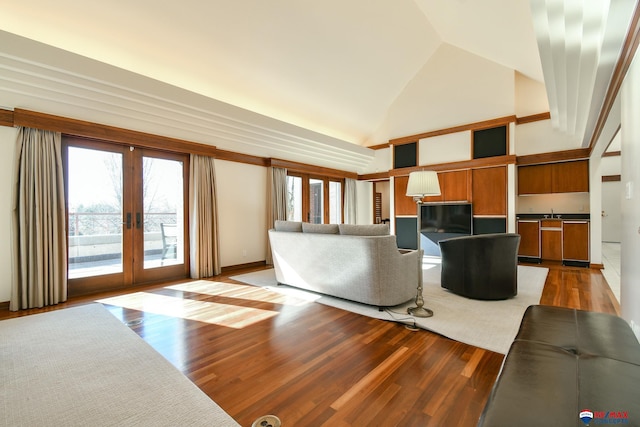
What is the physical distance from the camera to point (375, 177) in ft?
28.4

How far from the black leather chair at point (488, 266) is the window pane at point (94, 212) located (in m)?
4.92

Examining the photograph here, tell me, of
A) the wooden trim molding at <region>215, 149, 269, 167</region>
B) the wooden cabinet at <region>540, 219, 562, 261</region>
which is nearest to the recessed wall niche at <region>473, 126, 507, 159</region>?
the wooden cabinet at <region>540, 219, 562, 261</region>

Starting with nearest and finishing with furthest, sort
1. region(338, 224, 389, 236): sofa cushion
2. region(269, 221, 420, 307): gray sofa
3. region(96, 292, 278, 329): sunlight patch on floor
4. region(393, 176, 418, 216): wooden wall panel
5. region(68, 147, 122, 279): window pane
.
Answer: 1. region(96, 292, 278, 329): sunlight patch on floor
2. region(269, 221, 420, 307): gray sofa
3. region(338, 224, 389, 236): sofa cushion
4. region(68, 147, 122, 279): window pane
5. region(393, 176, 418, 216): wooden wall panel

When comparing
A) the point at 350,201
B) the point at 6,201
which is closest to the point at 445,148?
the point at 350,201

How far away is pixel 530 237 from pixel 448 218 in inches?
65.4

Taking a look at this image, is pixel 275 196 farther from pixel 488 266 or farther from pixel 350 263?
pixel 488 266

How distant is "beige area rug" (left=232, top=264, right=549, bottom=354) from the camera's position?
2566 mm

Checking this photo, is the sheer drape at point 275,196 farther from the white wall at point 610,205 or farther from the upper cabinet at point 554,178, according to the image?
the white wall at point 610,205

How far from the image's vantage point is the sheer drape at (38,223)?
3.50 metres

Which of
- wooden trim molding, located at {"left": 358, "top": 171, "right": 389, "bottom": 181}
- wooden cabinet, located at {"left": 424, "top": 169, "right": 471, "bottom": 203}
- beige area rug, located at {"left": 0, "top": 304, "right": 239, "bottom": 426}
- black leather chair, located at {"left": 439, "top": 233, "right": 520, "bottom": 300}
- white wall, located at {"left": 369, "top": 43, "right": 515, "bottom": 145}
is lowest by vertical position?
beige area rug, located at {"left": 0, "top": 304, "right": 239, "bottom": 426}

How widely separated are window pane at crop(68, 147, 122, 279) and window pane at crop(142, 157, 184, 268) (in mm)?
392

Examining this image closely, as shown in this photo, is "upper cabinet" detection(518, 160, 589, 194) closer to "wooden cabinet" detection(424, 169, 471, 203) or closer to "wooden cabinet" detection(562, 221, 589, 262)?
"wooden cabinet" detection(562, 221, 589, 262)

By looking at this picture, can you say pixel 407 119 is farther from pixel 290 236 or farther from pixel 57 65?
pixel 57 65

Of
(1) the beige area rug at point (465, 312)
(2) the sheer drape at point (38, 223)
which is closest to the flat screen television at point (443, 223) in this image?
(1) the beige area rug at point (465, 312)
